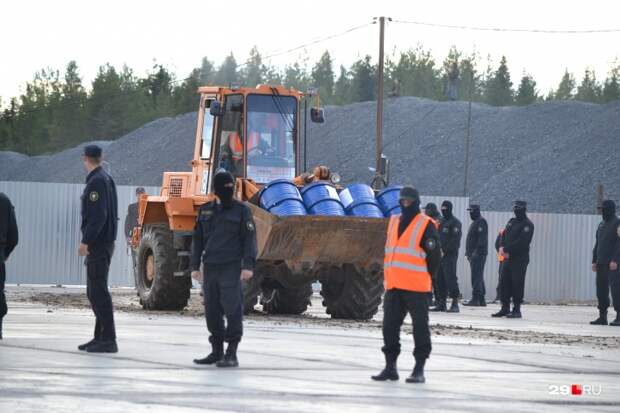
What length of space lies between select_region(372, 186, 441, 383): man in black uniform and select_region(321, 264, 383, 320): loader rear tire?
921 centimetres

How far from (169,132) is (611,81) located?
34.7m

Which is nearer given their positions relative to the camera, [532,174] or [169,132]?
[532,174]

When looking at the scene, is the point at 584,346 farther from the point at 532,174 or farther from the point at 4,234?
the point at 532,174

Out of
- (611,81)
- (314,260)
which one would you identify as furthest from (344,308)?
(611,81)

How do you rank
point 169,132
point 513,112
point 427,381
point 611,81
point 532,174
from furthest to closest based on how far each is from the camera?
point 611,81, point 169,132, point 513,112, point 532,174, point 427,381

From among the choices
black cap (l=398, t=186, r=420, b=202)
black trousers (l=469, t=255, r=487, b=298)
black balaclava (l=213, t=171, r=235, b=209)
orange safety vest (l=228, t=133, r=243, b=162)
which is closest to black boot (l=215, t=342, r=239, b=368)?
black balaclava (l=213, t=171, r=235, b=209)

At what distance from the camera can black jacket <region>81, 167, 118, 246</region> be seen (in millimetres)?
14781

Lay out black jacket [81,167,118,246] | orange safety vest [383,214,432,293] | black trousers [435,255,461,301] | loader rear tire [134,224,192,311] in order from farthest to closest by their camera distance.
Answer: black trousers [435,255,461,301] → loader rear tire [134,224,192,311] → black jacket [81,167,118,246] → orange safety vest [383,214,432,293]

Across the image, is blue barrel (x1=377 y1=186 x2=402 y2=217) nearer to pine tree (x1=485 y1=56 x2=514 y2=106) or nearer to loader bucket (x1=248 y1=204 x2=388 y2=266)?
loader bucket (x1=248 y1=204 x2=388 y2=266)

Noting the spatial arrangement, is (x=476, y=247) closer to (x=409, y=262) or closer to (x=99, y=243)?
(x=99, y=243)

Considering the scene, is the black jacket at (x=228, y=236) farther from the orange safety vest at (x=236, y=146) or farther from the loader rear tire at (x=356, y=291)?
the orange safety vest at (x=236, y=146)

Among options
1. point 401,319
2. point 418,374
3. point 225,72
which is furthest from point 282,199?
point 225,72

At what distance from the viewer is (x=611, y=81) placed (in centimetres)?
11206

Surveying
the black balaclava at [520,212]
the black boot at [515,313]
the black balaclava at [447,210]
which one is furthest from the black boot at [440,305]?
the black balaclava at [520,212]
